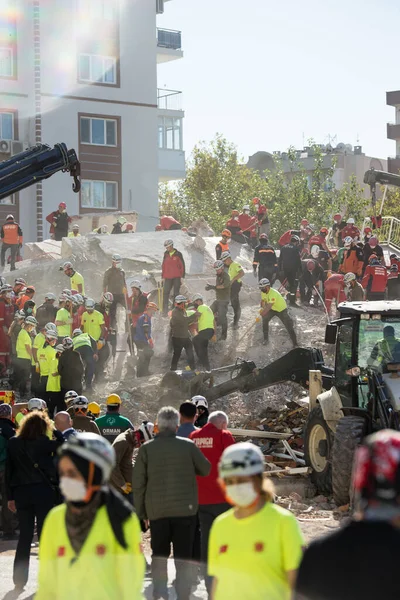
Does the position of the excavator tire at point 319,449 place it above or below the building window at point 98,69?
below

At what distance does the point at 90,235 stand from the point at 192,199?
3557 centimetres

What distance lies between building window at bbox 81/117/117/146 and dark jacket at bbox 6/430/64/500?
4177 cm

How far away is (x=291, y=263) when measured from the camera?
1038 inches

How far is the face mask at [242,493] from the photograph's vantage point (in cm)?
519

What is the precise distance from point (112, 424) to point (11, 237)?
1863 cm

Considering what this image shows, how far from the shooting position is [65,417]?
11359 millimetres

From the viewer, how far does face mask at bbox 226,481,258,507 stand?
17.0 ft

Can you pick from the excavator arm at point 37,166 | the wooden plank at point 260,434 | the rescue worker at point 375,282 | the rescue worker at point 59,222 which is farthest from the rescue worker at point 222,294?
the rescue worker at point 59,222

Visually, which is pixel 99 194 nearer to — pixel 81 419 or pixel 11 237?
pixel 11 237

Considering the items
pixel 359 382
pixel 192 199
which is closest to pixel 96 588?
pixel 359 382

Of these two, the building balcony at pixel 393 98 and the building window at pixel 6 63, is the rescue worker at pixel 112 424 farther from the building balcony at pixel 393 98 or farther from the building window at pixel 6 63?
the building balcony at pixel 393 98

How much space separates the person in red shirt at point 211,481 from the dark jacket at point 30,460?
1.34 meters

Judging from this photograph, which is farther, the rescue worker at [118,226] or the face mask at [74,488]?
the rescue worker at [118,226]

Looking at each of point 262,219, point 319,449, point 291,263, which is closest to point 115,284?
point 291,263
